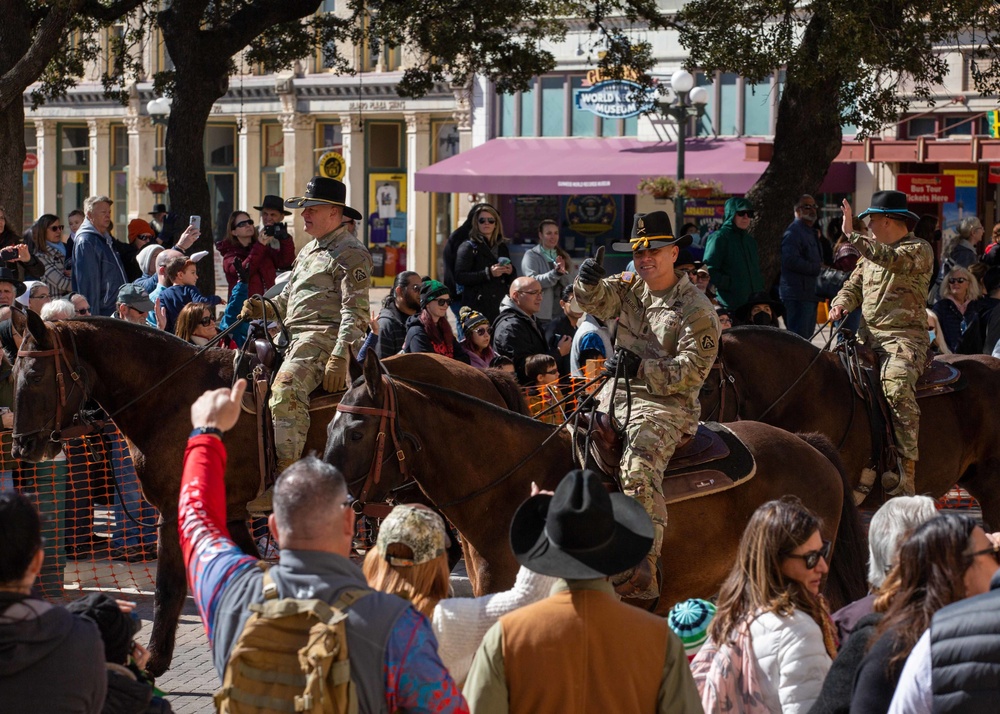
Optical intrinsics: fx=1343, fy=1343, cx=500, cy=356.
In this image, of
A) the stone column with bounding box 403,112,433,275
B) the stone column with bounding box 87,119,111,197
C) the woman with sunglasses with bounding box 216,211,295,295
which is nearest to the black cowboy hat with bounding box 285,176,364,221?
the woman with sunglasses with bounding box 216,211,295,295

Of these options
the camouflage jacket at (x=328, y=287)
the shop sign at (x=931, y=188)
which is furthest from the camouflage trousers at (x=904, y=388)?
the shop sign at (x=931, y=188)

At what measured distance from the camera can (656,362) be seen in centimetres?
676

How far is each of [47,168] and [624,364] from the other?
41.7 m

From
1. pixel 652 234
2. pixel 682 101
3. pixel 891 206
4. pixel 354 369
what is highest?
pixel 682 101

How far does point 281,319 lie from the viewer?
28.6 ft

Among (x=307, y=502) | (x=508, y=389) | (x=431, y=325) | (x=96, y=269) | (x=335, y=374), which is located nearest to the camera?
(x=307, y=502)

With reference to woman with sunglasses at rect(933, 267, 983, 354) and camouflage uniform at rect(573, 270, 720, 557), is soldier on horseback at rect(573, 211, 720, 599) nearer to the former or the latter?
camouflage uniform at rect(573, 270, 720, 557)

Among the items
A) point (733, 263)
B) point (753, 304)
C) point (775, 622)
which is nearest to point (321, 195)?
point (775, 622)

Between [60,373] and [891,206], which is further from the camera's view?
[891,206]

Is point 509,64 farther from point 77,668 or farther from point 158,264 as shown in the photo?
point 77,668

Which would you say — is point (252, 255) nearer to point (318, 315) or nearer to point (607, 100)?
point (318, 315)

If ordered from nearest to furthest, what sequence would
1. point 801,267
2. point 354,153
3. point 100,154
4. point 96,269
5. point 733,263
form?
point 96,269 < point 733,263 < point 801,267 < point 354,153 < point 100,154

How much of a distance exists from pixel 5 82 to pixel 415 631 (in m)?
12.6

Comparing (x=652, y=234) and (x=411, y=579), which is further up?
(x=652, y=234)
